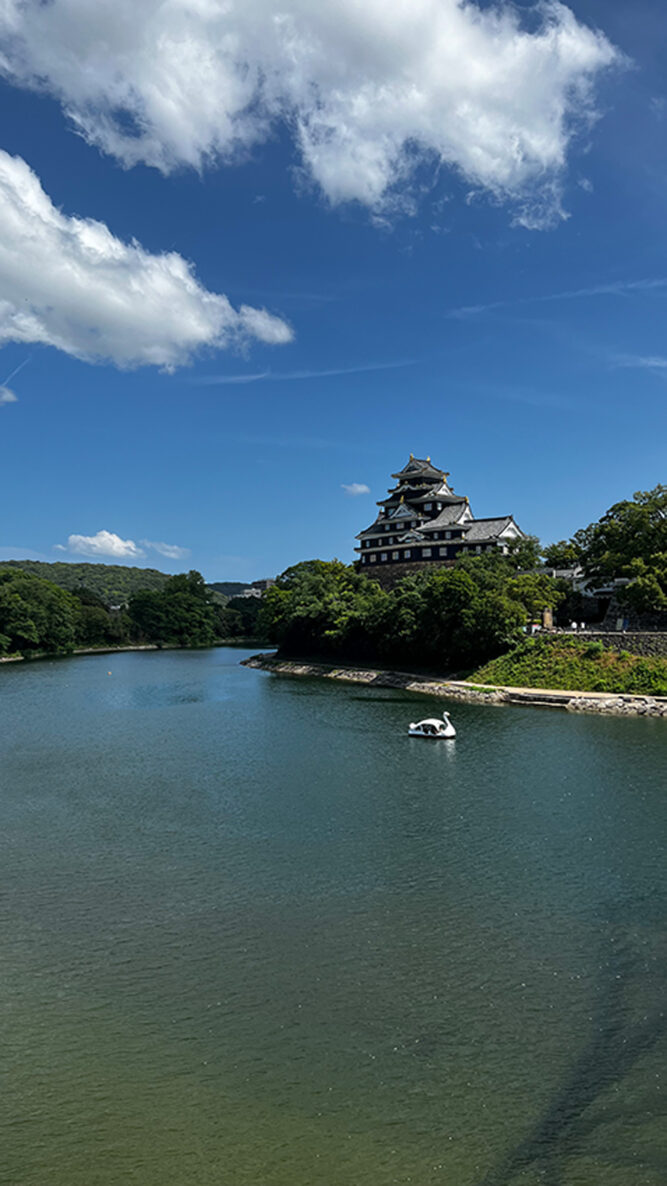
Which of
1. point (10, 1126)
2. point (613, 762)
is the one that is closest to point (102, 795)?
point (10, 1126)

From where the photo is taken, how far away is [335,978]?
11.9 meters

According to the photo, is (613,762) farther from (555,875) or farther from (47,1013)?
(47,1013)

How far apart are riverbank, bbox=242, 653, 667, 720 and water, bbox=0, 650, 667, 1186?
1256 cm

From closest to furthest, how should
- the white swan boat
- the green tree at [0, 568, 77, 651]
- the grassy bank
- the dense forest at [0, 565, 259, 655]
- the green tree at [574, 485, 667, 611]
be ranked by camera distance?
the white swan boat < the grassy bank < the green tree at [574, 485, 667, 611] < the green tree at [0, 568, 77, 651] < the dense forest at [0, 565, 259, 655]

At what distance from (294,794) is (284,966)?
11.2 metres

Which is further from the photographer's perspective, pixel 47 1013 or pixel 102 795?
pixel 102 795

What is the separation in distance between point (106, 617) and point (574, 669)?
7214cm

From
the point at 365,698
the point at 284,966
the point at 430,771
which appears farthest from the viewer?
the point at 365,698

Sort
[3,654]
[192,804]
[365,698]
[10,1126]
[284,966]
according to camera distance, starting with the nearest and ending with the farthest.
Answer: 1. [10,1126]
2. [284,966]
3. [192,804]
4. [365,698]
5. [3,654]

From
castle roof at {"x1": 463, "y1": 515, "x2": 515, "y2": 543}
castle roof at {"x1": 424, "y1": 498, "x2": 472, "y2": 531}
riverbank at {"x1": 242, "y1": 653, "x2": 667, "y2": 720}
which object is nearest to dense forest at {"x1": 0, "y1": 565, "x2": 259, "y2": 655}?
riverbank at {"x1": 242, "y1": 653, "x2": 667, "y2": 720}

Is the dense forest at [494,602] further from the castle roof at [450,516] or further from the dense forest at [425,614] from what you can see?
the castle roof at [450,516]

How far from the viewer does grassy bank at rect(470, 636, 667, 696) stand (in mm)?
41062

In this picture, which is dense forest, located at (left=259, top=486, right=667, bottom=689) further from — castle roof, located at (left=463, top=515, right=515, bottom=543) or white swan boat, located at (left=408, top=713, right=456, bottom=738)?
white swan boat, located at (left=408, top=713, right=456, bottom=738)

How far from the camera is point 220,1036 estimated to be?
34.3ft
